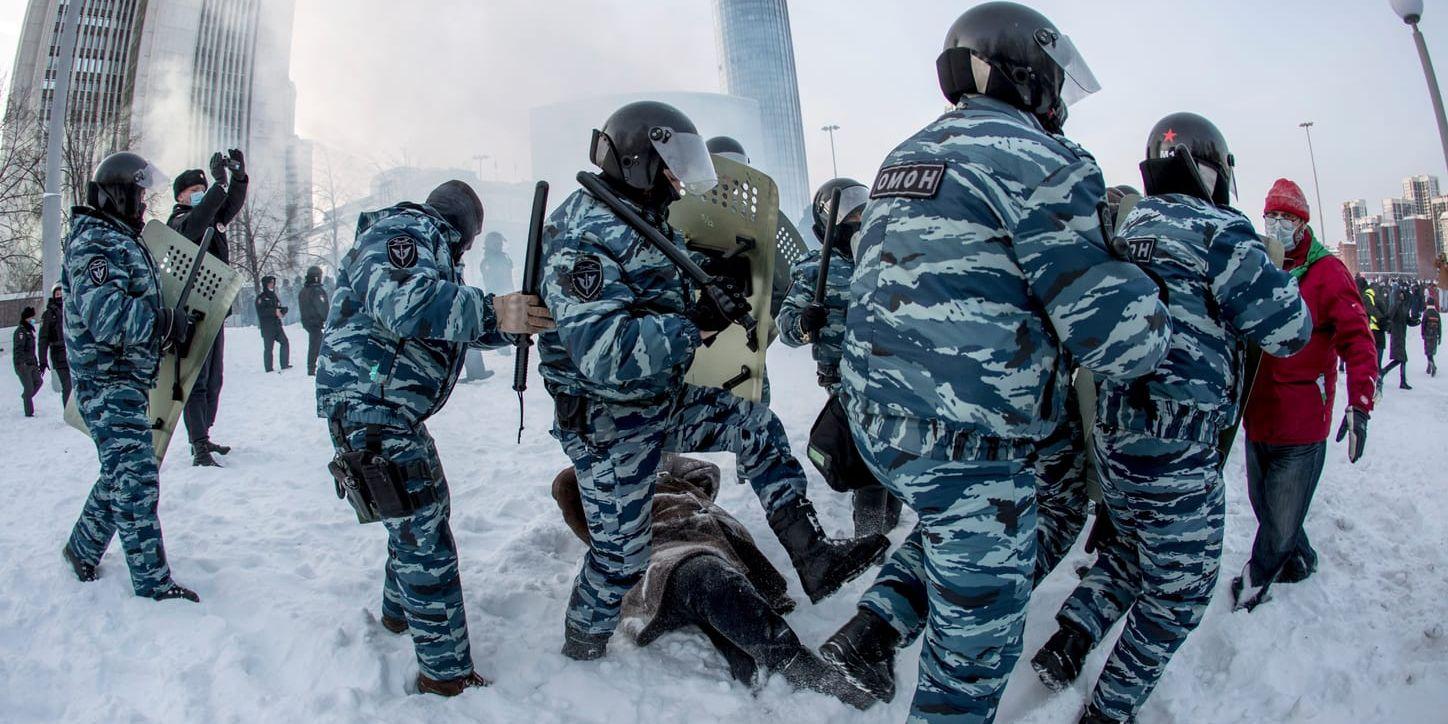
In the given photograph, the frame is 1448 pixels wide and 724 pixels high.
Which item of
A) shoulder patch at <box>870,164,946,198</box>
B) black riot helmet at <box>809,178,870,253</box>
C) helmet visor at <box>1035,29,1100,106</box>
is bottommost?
shoulder patch at <box>870,164,946,198</box>

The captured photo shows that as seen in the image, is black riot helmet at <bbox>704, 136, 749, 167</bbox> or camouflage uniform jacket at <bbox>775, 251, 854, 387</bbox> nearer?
camouflage uniform jacket at <bbox>775, 251, 854, 387</bbox>

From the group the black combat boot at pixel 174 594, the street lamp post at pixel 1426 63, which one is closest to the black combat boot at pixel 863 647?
the black combat boot at pixel 174 594

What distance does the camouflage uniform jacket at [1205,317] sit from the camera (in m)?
2.12

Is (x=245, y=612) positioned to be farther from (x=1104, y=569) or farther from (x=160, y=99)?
(x=160, y=99)

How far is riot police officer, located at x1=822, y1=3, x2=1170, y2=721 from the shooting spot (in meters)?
1.61

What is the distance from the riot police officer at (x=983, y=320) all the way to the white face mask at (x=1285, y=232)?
78.1 inches

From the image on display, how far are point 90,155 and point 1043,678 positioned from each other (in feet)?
80.6

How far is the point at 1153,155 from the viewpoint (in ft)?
8.35

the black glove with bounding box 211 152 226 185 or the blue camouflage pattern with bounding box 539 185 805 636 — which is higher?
the black glove with bounding box 211 152 226 185

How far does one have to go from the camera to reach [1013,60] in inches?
71.4

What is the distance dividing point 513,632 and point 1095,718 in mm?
2183

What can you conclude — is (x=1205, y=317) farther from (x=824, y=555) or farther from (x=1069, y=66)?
(x=824, y=555)

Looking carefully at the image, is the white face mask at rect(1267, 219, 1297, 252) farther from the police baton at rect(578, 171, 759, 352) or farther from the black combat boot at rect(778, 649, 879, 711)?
the black combat boot at rect(778, 649, 879, 711)

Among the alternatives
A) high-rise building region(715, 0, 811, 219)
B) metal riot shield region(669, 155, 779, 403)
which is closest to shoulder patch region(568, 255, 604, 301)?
metal riot shield region(669, 155, 779, 403)
